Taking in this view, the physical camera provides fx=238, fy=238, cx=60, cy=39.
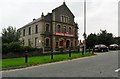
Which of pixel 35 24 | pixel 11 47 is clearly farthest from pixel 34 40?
pixel 11 47

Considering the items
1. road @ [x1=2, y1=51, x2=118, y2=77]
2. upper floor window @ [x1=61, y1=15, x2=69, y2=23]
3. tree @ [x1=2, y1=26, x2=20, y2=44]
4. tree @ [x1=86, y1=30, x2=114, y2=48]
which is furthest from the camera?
Answer: tree @ [x1=86, y1=30, x2=114, y2=48]

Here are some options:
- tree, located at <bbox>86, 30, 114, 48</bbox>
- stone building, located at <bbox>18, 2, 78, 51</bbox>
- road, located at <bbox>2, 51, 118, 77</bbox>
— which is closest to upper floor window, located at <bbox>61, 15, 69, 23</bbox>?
stone building, located at <bbox>18, 2, 78, 51</bbox>

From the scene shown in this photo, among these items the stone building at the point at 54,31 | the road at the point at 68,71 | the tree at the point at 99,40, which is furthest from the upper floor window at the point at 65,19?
the road at the point at 68,71

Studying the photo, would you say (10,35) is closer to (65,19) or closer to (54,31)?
(54,31)

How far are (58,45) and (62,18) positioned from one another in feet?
24.3

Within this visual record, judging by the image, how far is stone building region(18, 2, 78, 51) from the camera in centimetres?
5766

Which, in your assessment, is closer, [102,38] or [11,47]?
[11,47]

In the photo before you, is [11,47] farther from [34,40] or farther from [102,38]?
[102,38]

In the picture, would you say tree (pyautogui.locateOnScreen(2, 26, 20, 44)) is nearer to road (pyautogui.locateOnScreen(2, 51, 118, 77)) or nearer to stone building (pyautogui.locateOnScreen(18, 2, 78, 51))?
stone building (pyautogui.locateOnScreen(18, 2, 78, 51))

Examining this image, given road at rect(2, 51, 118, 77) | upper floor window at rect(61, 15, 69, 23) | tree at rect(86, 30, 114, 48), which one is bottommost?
road at rect(2, 51, 118, 77)

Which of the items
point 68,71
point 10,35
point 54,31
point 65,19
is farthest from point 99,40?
point 68,71

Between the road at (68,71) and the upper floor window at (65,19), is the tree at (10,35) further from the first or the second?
the road at (68,71)

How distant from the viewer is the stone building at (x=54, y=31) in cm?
5766

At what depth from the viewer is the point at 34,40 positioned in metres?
60.3
